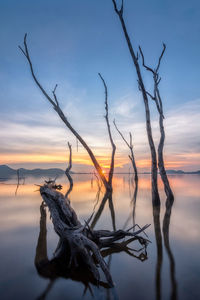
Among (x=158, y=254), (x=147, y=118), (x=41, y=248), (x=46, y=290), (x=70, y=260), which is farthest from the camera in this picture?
(x=147, y=118)

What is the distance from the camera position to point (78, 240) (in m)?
3.49

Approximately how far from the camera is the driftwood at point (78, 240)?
3.28 meters

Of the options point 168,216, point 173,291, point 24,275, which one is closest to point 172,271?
point 173,291

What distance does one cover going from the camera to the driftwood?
10.8ft

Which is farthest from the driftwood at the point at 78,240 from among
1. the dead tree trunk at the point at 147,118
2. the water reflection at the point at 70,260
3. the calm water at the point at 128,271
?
the dead tree trunk at the point at 147,118

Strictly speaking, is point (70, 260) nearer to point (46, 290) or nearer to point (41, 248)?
point (46, 290)

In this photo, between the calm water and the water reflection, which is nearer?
the calm water

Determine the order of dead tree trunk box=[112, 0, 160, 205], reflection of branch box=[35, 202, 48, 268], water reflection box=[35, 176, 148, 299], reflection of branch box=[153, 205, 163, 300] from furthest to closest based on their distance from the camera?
dead tree trunk box=[112, 0, 160, 205] < reflection of branch box=[35, 202, 48, 268] < water reflection box=[35, 176, 148, 299] < reflection of branch box=[153, 205, 163, 300]

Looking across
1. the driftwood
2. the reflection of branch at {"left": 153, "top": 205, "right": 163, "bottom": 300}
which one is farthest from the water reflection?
the reflection of branch at {"left": 153, "top": 205, "right": 163, "bottom": 300}

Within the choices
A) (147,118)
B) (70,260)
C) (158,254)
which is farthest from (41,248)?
(147,118)

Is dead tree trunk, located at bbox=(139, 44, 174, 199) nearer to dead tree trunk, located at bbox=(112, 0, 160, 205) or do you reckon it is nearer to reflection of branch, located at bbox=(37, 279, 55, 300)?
dead tree trunk, located at bbox=(112, 0, 160, 205)

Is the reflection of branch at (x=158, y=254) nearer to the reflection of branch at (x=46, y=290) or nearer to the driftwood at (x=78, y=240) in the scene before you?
the driftwood at (x=78, y=240)

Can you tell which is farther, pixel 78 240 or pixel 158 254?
pixel 158 254

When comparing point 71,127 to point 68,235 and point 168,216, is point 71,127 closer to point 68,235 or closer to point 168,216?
point 168,216
